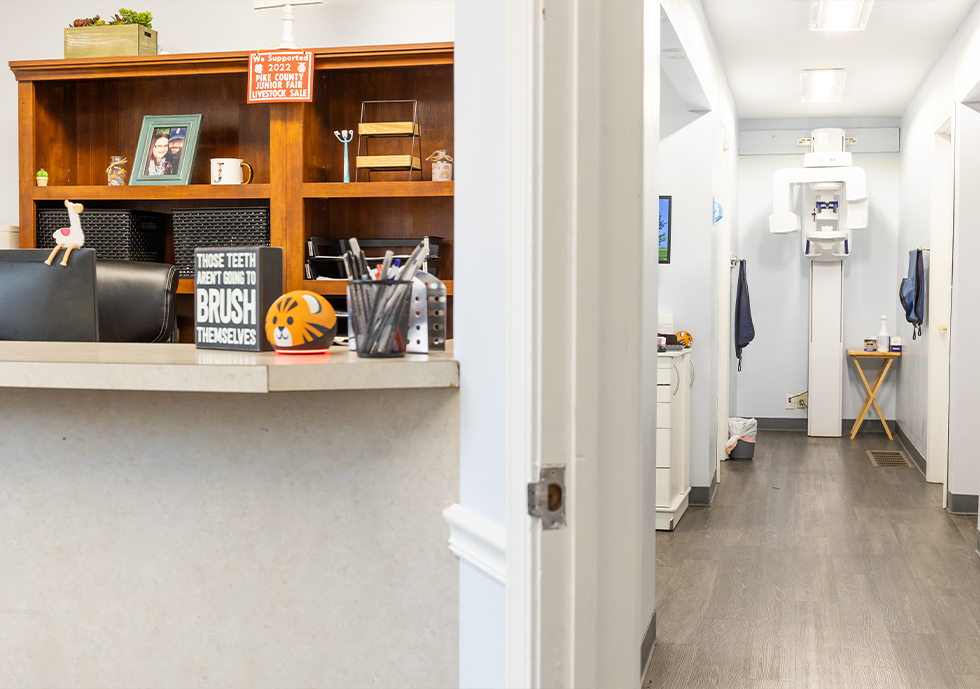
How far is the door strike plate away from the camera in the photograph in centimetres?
111

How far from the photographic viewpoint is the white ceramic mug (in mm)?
3672

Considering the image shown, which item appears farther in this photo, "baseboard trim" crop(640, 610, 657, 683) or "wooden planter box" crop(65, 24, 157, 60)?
"wooden planter box" crop(65, 24, 157, 60)

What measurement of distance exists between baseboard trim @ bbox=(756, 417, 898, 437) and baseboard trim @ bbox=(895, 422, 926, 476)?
8.1 inches

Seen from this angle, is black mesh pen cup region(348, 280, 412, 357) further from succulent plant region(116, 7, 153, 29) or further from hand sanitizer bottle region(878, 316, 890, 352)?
hand sanitizer bottle region(878, 316, 890, 352)

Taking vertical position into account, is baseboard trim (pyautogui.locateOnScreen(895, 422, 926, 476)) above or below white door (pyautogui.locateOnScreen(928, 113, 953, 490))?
below

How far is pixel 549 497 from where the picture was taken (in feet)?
3.66

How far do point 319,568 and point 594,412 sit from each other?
22.9 inches

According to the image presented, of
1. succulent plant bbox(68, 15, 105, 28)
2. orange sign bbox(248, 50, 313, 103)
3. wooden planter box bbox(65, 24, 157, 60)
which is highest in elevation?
succulent plant bbox(68, 15, 105, 28)

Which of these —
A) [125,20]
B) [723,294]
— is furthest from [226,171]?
[723,294]

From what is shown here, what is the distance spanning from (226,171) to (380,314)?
8.61 feet

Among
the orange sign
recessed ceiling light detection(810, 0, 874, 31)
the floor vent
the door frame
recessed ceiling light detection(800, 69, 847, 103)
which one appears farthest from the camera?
the floor vent

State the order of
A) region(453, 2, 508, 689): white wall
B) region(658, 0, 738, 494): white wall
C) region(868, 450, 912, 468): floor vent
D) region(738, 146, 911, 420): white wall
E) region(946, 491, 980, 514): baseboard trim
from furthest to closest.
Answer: region(738, 146, 911, 420): white wall < region(868, 450, 912, 468): floor vent < region(658, 0, 738, 494): white wall < region(946, 491, 980, 514): baseboard trim < region(453, 2, 508, 689): white wall

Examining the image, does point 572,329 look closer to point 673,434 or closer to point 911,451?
point 673,434

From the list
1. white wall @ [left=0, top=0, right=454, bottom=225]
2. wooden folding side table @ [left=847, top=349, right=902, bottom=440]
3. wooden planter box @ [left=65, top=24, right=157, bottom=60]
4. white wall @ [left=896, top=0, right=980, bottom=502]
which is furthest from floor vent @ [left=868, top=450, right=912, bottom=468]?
wooden planter box @ [left=65, top=24, right=157, bottom=60]
